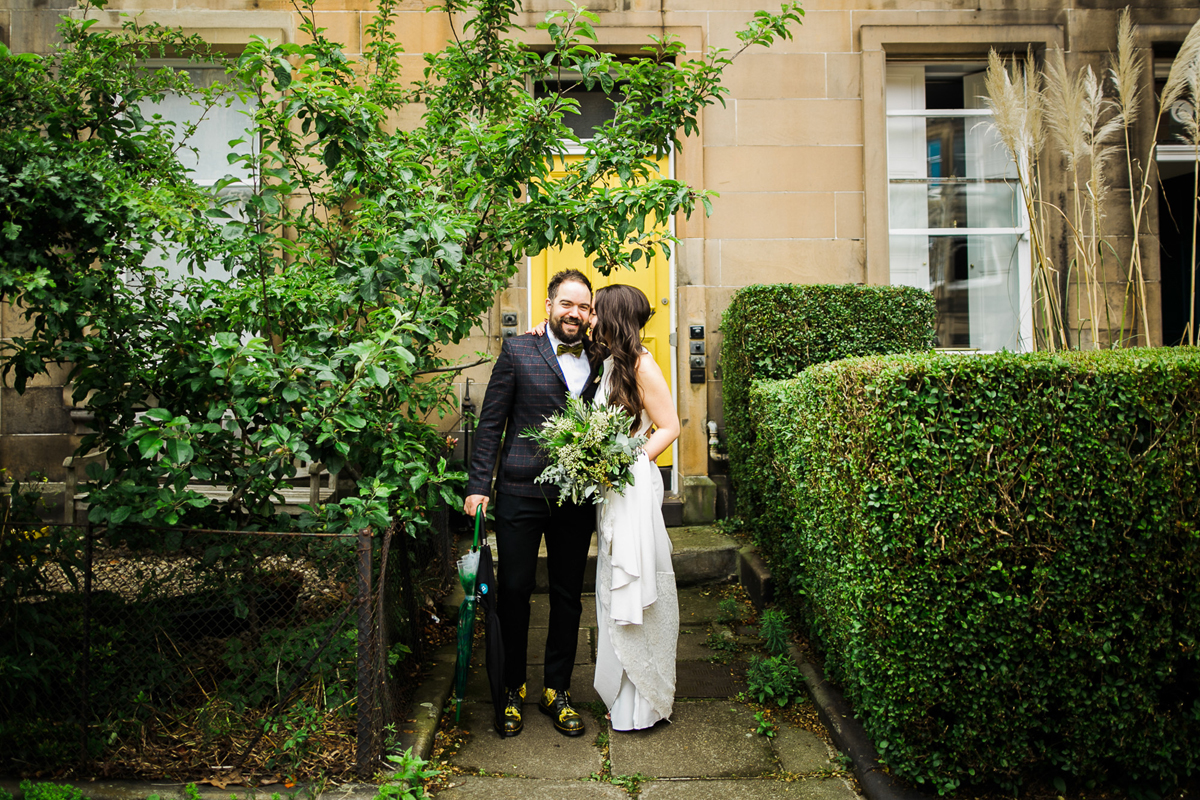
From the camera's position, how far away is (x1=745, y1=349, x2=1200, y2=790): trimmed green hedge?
107 inches

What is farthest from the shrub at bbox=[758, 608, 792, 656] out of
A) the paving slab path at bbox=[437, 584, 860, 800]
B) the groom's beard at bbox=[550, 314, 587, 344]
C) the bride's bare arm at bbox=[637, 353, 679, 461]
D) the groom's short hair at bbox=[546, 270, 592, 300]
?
the groom's short hair at bbox=[546, 270, 592, 300]

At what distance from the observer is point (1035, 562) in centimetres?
275

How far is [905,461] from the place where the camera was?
2.77 m

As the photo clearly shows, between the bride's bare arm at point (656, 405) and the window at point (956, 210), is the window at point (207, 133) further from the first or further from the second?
the window at point (956, 210)

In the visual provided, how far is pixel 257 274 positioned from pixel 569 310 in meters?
1.54

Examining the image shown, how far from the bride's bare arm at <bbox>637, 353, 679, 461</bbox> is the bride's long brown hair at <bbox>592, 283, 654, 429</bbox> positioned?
0.12ft

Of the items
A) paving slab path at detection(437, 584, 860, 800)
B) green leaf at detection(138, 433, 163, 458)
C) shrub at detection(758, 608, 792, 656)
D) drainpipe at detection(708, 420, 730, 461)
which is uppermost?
green leaf at detection(138, 433, 163, 458)

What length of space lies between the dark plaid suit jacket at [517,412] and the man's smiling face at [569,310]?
110 mm

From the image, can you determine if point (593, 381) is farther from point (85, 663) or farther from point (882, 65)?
point (882, 65)

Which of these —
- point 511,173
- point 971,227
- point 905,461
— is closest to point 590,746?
point 905,461

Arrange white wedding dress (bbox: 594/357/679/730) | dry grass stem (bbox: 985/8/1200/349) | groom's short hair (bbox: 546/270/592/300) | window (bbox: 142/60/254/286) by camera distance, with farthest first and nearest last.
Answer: window (bbox: 142/60/254/286)
dry grass stem (bbox: 985/8/1200/349)
groom's short hair (bbox: 546/270/592/300)
white wedding dress (bbox: 594/357/679/730)

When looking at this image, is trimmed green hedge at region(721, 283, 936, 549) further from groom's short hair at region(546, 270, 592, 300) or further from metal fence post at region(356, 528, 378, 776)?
metal fence post at region(356, 528, 378, 776)

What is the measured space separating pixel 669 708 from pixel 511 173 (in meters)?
2.76

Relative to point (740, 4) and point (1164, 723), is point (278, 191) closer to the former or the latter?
point (1164, 723)
